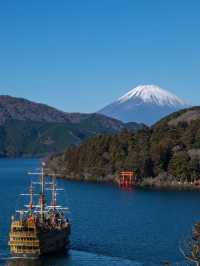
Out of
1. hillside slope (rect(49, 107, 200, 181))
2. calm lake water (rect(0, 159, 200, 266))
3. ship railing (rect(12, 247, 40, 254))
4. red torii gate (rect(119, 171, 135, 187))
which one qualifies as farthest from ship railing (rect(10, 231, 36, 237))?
red torii gate (rect(119, 171, 135, 187))

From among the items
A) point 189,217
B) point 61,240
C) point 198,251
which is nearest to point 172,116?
point 189,217

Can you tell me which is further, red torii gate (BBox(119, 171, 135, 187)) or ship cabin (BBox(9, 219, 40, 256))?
red torii gate (BBox(119, 171, 135, 187))

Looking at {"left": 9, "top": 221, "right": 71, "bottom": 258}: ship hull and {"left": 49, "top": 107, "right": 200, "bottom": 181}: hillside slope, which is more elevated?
{"left": 49, "top": 107, "right": 200, "bottom": 181}: hillside slope

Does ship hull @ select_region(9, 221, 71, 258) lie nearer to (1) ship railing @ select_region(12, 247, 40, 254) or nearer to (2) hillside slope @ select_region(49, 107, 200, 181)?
(1) ship railing @ select_region(12, 247, 40, 254)

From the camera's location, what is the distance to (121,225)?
5050 cm

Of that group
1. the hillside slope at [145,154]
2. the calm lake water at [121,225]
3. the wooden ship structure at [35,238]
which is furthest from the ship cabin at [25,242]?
the hillside slope at [145,154]

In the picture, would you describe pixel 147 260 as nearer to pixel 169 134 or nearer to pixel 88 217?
pixel 88 217

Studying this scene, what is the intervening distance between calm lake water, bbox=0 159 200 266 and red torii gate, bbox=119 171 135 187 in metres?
8.63

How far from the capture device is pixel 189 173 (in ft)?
293

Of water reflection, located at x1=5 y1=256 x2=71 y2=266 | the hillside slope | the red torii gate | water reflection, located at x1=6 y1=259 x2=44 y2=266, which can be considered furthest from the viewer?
the hillside slope

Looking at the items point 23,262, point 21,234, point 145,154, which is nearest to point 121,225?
point 21,234

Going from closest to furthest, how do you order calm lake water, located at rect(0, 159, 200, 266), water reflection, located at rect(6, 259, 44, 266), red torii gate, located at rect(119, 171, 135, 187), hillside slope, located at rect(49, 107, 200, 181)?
water reflection, located at rect(6, 259, 44, 266)
calm lake water, located at rect(0, 159, 200, 266)
red torii gate, located at rect(119, 171, 135, 187)
hillside slope, located at rect(49, 107, 200, 181)

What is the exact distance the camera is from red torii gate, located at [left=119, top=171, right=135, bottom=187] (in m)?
91.4


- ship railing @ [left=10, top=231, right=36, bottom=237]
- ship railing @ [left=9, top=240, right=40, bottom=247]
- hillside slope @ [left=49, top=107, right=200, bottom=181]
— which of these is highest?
hillside slope @ [left=49, top=107, right=200, bottom=181]
